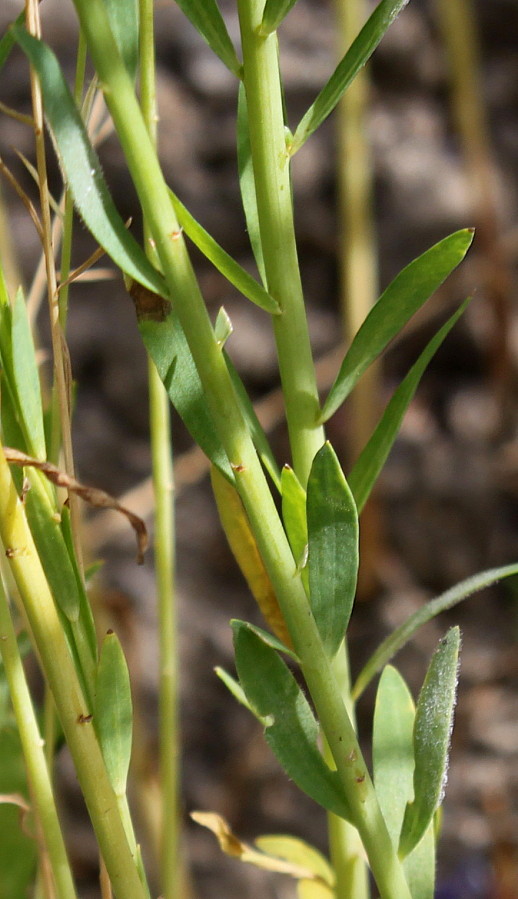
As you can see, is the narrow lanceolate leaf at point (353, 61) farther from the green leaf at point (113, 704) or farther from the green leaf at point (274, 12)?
the green leaf at point (113, 704)

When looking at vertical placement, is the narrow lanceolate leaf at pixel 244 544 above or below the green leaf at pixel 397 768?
above

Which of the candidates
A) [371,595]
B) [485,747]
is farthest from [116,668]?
[485,747]

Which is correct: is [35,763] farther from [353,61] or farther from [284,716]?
[353,61]

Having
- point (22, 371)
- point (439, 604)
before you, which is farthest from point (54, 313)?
point (439, 604)

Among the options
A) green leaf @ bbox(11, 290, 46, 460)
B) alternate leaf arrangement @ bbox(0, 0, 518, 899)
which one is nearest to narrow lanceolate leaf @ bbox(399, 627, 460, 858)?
alternate leaf arrangement @ bbox(0, 0, 518, 899)

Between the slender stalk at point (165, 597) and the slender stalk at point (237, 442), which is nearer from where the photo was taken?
the slender stalk at point (237, 442)

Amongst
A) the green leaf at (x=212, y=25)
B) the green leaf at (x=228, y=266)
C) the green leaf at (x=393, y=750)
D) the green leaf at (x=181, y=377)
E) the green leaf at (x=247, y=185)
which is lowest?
the green leaf at (x=393, y=750)

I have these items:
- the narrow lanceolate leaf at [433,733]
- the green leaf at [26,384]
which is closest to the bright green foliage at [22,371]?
the green leaf at [26,384]
